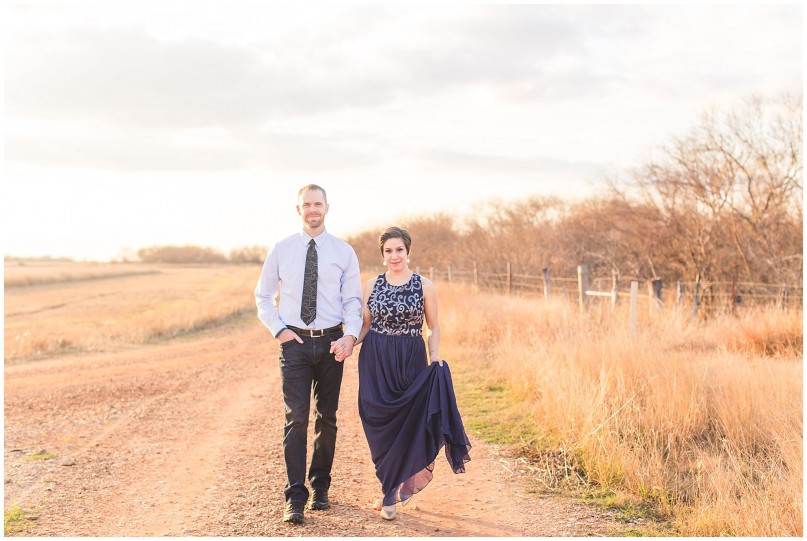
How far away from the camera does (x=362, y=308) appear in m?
5.13

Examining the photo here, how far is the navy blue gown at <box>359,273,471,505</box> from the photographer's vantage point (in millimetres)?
4926

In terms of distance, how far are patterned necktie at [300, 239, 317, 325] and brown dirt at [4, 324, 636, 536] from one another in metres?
1.40

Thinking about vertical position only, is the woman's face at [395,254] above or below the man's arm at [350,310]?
A: above

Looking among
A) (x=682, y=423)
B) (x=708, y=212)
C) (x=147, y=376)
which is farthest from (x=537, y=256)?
(x=682, y=423)

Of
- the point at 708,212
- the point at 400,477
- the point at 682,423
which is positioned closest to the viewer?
the point at 400,477

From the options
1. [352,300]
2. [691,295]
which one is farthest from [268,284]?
[691,295]

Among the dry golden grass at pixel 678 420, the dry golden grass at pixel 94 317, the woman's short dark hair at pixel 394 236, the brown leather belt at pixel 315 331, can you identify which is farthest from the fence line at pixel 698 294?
the dry golden grass at pixel 94 317

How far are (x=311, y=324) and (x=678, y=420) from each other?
3790 mm

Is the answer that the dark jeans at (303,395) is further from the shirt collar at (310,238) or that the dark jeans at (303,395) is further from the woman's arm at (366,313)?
the shirt collar at (310,238)

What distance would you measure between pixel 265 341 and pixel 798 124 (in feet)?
50.4

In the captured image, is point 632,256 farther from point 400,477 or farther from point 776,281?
point 400,477

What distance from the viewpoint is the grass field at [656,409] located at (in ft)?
17.3

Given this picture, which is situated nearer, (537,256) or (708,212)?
(708,212)

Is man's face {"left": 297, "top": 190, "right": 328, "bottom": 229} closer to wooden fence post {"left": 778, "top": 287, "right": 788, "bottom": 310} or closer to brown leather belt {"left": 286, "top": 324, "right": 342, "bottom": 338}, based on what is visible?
brown leather belt {"left": 286, "top": 324, "right": 342, "bottom": 338}
